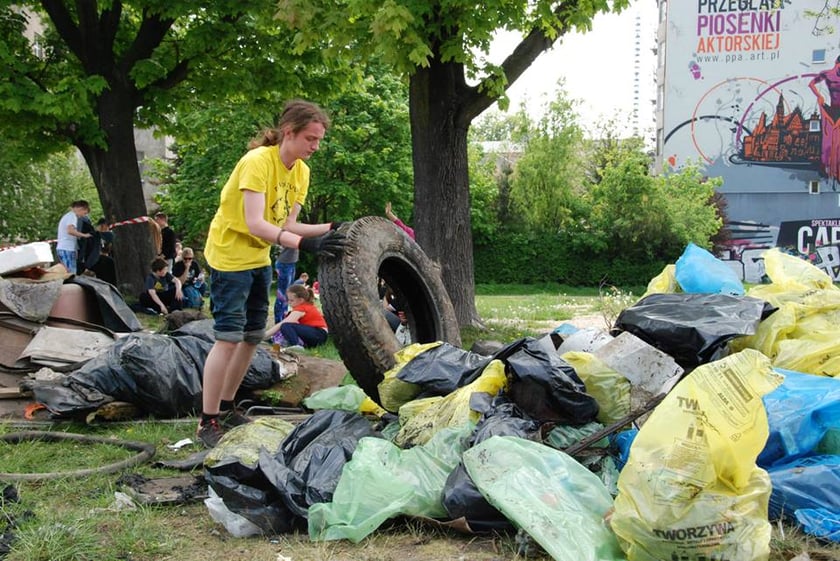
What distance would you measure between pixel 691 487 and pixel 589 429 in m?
1.02

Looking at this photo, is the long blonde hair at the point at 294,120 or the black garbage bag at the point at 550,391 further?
the long blonde hair at the point at 294,120

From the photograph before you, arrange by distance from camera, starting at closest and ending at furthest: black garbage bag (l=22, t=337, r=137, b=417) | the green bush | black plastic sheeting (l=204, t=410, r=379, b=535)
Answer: black plastic sheeting (l=204, t=410, r=379, b=535) → black garbage bag (l=22, t=337, r=137, b=417) → the green bush

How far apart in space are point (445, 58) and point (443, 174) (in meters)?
1.42

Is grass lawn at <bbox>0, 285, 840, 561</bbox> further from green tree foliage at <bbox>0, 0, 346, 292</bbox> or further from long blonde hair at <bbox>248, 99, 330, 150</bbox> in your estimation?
green tree foliage at <bbox>0, 0, 346, 292</bbox>

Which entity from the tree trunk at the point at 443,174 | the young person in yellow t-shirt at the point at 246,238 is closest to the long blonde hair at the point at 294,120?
the young person in yellow t-shirt at the point at 246,238

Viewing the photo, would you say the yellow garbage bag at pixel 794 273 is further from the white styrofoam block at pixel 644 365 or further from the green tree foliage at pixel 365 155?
the green tree foliage at pixel 365 155

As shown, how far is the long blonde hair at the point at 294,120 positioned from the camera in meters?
4.29

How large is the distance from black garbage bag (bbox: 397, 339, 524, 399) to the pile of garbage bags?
11mm

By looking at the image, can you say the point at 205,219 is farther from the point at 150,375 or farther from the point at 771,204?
the point at 771,204

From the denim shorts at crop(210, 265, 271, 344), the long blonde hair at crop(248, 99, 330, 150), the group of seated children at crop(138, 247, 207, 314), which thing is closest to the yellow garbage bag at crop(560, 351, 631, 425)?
the denim shorts at crop(210, 265, 271, 344)

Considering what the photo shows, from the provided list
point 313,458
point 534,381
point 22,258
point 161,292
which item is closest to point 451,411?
point 534,381

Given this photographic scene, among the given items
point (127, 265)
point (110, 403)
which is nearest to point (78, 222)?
point (127, 265)

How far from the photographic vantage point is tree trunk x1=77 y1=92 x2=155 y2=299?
40.3 ft

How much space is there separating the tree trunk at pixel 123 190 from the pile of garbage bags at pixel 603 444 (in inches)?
354
